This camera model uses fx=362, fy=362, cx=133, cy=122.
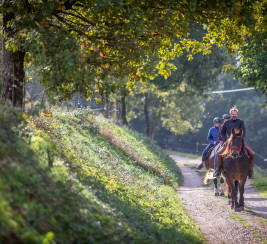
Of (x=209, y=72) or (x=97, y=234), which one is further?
(x=209, y=72)

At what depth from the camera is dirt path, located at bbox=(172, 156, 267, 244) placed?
852cm

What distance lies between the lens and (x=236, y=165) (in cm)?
1146

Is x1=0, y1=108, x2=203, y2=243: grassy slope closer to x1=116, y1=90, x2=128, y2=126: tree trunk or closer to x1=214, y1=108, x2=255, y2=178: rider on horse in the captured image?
x1=214, y1=108, x2=255, y2=178: rider on horse

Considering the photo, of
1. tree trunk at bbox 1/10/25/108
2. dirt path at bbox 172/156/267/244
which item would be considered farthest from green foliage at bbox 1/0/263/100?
dirt path at bbox 172/156/267/244

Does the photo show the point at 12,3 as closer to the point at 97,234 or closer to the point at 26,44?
the point at 26,44

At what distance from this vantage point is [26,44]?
26.4ft

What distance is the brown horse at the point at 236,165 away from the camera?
10.9m

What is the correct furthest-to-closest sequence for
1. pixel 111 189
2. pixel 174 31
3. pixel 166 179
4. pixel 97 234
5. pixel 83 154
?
pixel 166 179
pixel 83 154
pixel 174 31
pixel 111 189
pixel 97 234

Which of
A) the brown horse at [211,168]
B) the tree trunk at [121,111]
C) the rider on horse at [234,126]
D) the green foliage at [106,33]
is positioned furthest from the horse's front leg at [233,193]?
the tree trunk at [121,111]

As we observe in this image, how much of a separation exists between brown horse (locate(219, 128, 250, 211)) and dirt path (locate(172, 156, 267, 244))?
0.58 m

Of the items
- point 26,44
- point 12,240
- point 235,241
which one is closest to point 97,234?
point 12,240

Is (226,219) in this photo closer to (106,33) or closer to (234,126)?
(234,126)

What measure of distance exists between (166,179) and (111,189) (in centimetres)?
934

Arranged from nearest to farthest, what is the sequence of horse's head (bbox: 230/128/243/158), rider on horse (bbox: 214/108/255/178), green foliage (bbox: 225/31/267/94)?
horse's head (bbox: 230/128/243/158), rider on horse (bbox: 214/108/255/178), green foliage (bbox: 225/31/267/94)
